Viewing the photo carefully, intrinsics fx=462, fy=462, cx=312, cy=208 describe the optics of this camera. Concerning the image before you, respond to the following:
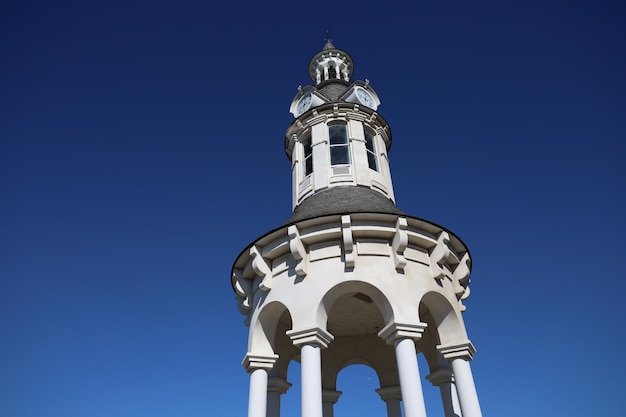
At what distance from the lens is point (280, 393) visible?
15.7 metres

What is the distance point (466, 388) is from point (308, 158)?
10770 millimetres

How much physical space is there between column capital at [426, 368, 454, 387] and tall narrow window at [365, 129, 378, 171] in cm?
812

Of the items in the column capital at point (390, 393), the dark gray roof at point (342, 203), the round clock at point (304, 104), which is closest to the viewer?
the dark gray roof at point (342, 203)

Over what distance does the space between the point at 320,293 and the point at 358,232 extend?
2.16 metres

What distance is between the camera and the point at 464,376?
13406 mm

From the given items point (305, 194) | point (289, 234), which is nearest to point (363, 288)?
point (289, 234)

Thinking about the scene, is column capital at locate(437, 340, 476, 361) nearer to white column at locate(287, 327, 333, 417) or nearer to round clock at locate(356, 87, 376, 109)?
white column at locate(287, 327, 333, 417)

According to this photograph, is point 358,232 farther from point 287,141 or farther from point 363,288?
point 287,141

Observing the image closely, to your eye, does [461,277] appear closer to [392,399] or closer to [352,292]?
[352,292]

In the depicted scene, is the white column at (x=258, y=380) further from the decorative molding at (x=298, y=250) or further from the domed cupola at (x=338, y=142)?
the domed cupola at (x=338, y=142)

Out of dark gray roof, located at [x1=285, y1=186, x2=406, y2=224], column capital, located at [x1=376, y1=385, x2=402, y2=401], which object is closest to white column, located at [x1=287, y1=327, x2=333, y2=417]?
dark gray roof, located at [x1=285, y1=186, x2=406, y2=224]

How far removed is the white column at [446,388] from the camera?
15.3 metres

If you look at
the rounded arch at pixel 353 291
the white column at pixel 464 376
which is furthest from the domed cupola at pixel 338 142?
the white column at pixel 464 376

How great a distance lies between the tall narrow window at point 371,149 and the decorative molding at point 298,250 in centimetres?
641
